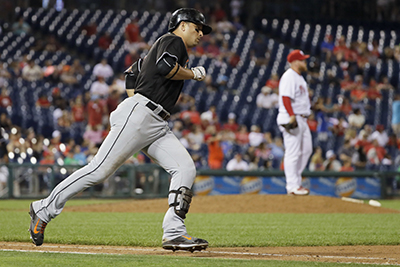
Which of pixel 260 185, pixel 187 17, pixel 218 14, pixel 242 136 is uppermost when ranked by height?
pixel 218 14

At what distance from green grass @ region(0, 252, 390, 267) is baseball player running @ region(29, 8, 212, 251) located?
0.33m

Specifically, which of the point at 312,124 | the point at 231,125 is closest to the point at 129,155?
the point at 231,125

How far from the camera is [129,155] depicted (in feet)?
13.4

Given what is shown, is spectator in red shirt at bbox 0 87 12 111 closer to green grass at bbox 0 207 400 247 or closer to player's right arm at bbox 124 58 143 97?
green grass at bbox 0 207 400 247

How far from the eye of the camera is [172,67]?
3.98 metres

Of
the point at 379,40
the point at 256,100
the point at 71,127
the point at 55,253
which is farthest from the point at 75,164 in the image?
the point at 379,40

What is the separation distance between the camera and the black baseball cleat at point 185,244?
13.1 ft

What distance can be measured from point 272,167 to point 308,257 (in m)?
10.0

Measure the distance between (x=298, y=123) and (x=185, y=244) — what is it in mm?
4359

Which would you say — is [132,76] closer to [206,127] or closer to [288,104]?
[288,104]

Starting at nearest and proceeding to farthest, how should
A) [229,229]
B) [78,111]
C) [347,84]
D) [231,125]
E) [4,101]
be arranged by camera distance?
[229,229] < [78,111] < [4,101] < [231,125] < [347,84]

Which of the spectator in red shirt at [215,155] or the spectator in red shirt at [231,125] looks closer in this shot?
the spectator in red shirt at [215,155]

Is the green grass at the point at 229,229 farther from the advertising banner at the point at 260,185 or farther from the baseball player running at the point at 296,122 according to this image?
the advertising banner at the point at 260,185

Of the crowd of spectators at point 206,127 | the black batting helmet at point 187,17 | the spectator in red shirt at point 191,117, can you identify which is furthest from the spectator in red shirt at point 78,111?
the black batting helmet at point 187,17
